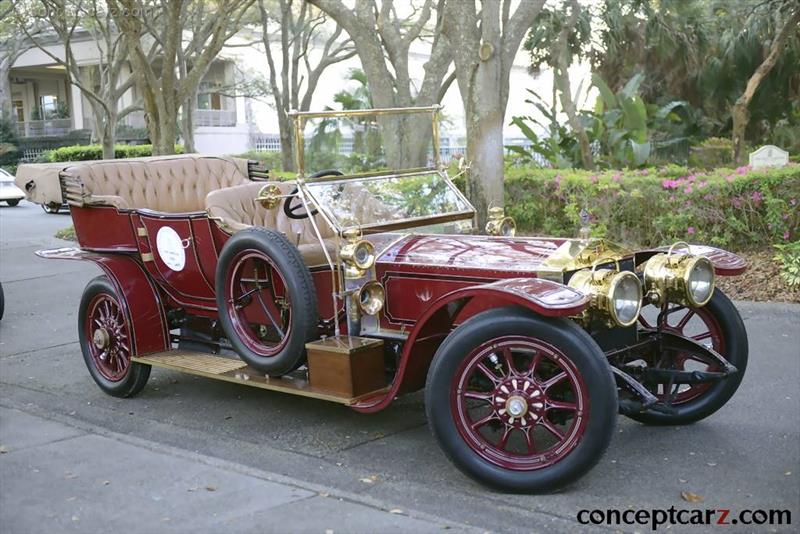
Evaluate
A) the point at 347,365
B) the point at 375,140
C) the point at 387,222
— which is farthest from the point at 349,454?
the point at 375,140

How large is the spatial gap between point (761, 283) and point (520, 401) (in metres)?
5.16

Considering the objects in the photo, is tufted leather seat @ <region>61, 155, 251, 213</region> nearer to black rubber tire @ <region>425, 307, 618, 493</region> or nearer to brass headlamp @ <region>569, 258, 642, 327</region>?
black rubber tire @ <region>425, 307, 618, 493</region>

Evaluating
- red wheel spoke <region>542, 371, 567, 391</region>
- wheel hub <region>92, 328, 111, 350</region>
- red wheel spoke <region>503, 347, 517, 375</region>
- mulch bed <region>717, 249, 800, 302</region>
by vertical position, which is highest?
red wheel spoke <region>503, 347, 517, 375</region>

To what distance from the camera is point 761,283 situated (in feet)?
28.3

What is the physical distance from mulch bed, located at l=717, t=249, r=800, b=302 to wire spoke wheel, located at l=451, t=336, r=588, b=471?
178 inches

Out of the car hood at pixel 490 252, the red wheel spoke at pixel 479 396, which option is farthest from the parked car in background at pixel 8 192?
the red wheel spoke at pixel 479 396

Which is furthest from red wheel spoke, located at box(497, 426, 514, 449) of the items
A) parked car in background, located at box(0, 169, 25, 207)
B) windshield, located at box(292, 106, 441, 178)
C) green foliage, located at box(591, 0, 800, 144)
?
parked car in background, located at box(0, 169, 25, 207)

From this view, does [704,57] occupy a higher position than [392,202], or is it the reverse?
[704,57]

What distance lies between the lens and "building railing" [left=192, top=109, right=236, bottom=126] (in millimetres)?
37844

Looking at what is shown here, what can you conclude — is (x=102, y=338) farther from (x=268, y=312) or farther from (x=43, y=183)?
(x=268, y=312)

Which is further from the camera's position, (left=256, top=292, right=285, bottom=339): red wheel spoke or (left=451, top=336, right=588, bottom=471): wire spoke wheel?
(left=256, top=292, right=285, bottom=339): red wheel spoke

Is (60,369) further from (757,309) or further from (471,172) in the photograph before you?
(757,309)

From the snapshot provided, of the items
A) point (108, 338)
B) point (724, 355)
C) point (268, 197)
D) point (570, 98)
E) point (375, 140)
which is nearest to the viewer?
point (724, 355)

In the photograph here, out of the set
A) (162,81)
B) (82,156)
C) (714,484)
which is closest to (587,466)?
(714,484)
